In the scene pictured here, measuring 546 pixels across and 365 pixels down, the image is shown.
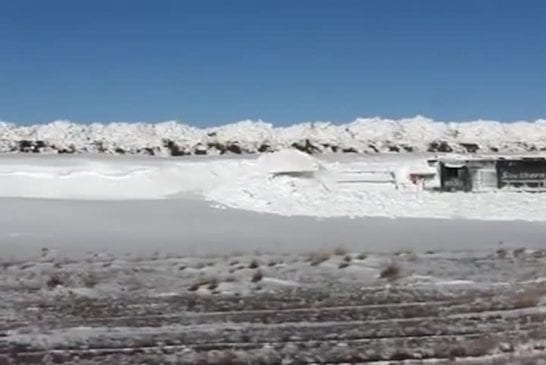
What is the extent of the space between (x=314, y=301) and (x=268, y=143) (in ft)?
148

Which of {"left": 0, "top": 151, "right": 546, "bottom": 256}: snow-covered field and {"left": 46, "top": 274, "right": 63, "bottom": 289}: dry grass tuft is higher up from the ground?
{"left": 0, "top": 151, "right": 546, "bottom": 256}: snow-covered field

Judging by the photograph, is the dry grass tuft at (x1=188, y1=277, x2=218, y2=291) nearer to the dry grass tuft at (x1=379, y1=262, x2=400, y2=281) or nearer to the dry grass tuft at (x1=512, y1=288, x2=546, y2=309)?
the dry grass tuft at (x1=379, y1=262, x2=400, y2=281)

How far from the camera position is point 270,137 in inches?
2276

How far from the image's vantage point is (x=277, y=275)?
44.3ft

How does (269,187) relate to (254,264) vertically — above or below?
above

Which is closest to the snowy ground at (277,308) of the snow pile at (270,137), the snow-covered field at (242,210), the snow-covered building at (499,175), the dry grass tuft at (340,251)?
the dry grass tuft at (340,251)

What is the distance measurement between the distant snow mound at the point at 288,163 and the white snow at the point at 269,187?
0.12 ft

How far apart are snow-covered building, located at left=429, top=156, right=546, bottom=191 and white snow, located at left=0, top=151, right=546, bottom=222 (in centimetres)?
122

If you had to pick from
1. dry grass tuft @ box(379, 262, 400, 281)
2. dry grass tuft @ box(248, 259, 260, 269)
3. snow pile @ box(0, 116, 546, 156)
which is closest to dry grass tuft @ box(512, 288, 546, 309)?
dry grass tuft @ box(379, 262, 400, 281)

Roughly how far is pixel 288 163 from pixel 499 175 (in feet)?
27.6

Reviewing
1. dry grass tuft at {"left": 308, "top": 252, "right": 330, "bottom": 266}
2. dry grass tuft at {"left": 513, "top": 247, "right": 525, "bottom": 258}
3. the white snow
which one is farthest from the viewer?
the white snow

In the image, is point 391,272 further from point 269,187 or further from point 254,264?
point 269,187

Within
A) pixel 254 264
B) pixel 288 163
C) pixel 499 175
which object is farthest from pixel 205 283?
pixel 288 163

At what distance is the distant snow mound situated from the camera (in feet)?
115
